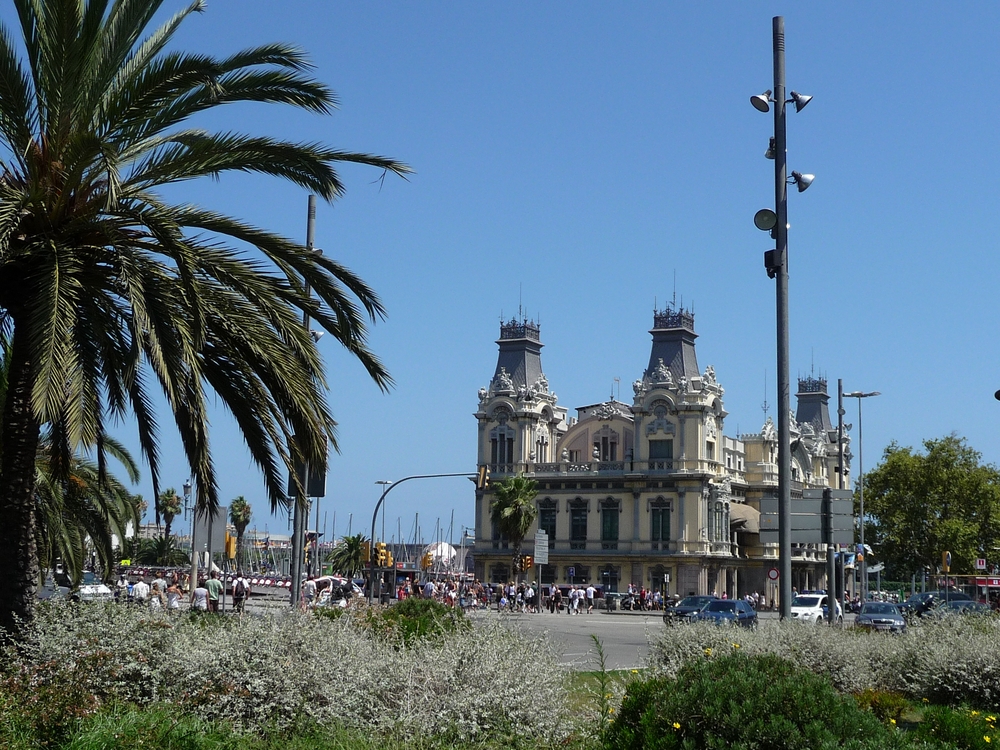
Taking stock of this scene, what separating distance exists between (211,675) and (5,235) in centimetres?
442

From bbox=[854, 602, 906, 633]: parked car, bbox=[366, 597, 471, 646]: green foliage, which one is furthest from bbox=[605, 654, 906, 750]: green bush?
bbox=[854, 602, 906, 633]: parked car

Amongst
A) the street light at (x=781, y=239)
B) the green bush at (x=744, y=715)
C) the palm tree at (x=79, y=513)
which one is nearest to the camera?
the green bush at (x=744, y=715)

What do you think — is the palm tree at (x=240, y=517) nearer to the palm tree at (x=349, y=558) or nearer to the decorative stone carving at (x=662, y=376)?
the palm tree at (x=349, y=558)

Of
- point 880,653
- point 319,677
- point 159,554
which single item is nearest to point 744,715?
point 319,677

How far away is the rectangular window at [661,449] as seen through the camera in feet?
238

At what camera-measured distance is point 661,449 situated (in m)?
73.1

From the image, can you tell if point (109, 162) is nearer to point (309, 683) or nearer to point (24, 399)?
point (24, 399)

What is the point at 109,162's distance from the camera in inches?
407

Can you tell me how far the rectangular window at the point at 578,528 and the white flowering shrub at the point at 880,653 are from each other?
193ft

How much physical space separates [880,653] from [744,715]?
27.0 feet

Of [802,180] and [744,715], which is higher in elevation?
[802,180]

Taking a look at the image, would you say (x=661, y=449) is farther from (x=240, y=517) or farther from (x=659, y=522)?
(x=240, y=517)

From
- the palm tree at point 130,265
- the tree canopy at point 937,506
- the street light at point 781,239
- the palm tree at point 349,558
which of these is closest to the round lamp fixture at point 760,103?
the street light at point 781,239

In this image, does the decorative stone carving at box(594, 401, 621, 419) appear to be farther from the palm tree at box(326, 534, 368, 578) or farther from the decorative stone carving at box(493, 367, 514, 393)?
the palm tree at box(326, 534, 368, 578)
